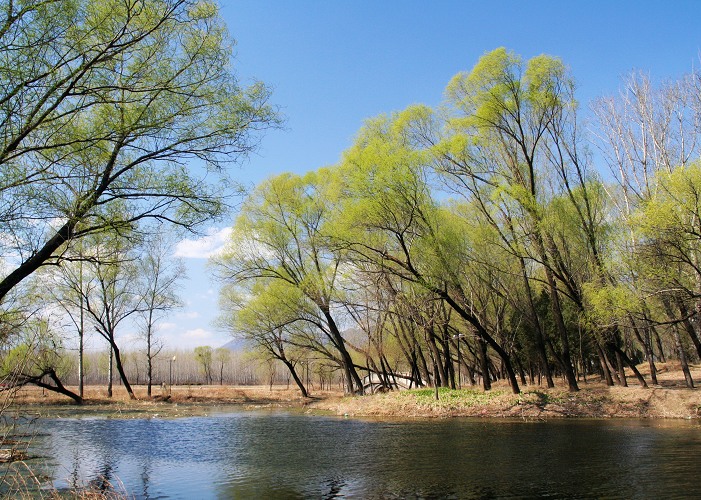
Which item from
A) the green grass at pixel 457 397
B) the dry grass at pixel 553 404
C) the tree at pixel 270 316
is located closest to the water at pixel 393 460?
the dry grass at pixel 553 404

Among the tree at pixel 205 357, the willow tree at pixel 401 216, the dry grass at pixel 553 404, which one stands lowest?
the dry grass at pixel 553 404

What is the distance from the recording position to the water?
9148 mm

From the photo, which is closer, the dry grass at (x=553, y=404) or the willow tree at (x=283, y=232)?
the dry grass at (x=553, y=404)

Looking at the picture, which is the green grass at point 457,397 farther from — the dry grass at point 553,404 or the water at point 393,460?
the water at point 393,460

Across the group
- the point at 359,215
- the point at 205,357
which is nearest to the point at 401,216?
the point at 359,215

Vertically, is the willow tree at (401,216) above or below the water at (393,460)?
above

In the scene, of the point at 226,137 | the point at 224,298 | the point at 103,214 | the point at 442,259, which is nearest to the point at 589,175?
the point at 442,259

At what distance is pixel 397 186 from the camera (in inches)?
868

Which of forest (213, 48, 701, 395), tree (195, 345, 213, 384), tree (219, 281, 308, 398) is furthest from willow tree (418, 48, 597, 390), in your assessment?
tree (195, 345, 213, 384)

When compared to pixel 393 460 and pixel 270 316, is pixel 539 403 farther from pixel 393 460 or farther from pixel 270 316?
pixel 270 316

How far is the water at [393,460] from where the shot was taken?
9.15 meters

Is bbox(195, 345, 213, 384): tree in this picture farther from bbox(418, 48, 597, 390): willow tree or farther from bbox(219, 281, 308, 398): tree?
bbox(418, 48, 597, 390): willow tree

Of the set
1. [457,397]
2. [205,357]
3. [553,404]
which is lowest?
[553,404]

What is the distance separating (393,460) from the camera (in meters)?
12.2
